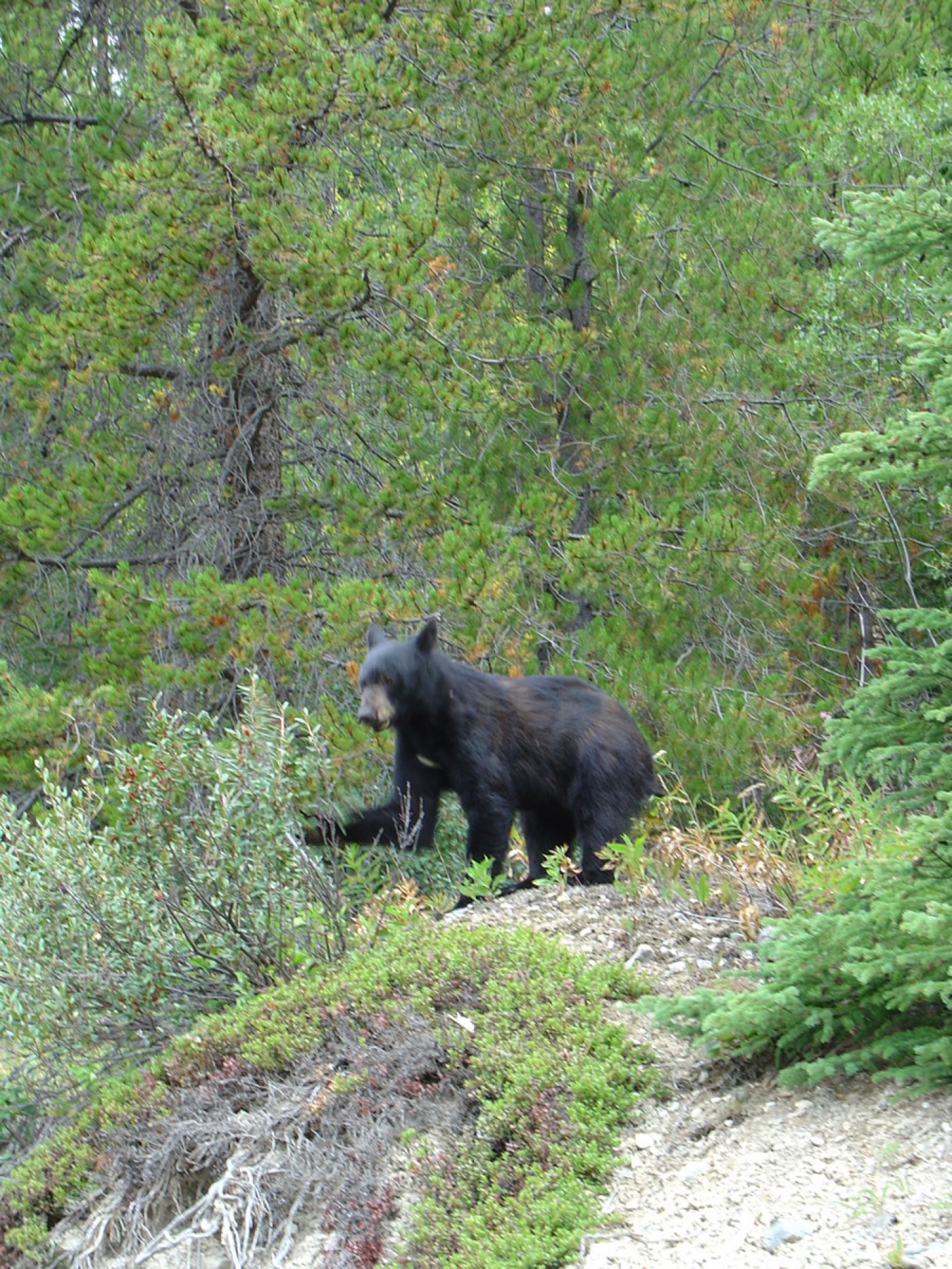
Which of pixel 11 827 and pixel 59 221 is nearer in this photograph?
pixel 11 827

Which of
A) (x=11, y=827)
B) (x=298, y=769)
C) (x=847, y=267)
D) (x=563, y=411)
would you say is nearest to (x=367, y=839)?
(x=298, y=769)

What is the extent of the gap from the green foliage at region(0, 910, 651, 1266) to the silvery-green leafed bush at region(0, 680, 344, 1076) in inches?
12.6

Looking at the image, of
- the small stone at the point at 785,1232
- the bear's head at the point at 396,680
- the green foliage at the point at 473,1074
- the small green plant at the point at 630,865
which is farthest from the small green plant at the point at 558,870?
the small stone at the point at 785,1232

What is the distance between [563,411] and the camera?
479 inches

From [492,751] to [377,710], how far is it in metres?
0.67

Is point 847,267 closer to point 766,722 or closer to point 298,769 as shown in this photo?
point 766,722

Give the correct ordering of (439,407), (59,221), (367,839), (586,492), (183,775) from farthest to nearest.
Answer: (586,492), (59,221), (439,407), (367,839), (183,775)

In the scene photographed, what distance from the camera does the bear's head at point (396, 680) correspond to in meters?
7.21

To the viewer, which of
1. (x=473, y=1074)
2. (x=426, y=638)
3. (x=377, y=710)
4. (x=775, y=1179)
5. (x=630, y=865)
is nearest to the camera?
(x=775, y=1179)

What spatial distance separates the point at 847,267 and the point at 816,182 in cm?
81

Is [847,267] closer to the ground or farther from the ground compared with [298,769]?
farther from the ground

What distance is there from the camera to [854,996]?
3.79 metres

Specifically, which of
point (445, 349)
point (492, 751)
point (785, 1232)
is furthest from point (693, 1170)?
point (445, 349)

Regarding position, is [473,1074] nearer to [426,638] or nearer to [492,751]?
[492,751]
